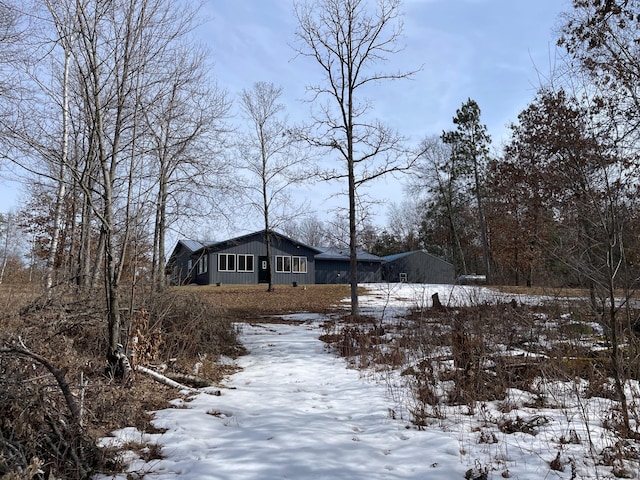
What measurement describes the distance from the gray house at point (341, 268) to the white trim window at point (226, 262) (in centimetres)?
→ 773

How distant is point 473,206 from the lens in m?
37.5

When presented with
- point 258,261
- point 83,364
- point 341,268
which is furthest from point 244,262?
point 83,364

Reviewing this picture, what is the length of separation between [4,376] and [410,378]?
4.62 meters

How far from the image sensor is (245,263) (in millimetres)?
30594

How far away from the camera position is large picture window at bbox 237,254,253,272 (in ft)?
99.7

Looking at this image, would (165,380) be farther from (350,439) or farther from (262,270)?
(262,270)

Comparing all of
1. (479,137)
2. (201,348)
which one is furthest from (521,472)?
(479,137)

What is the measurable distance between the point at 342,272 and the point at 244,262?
984 centimetres

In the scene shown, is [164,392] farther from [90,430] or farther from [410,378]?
[410,378]

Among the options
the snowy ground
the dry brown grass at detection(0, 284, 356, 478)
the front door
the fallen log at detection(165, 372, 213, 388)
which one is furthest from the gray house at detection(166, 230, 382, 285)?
the snowy ground

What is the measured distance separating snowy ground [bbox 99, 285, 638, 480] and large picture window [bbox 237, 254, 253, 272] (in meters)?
25.0

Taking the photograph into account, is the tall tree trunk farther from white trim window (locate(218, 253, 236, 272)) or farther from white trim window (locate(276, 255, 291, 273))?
white trim window (locate(276, 255, 291, 273))

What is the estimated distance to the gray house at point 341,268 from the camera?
3553 cm

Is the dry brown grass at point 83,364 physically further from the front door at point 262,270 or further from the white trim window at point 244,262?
the front door at point 262,270
